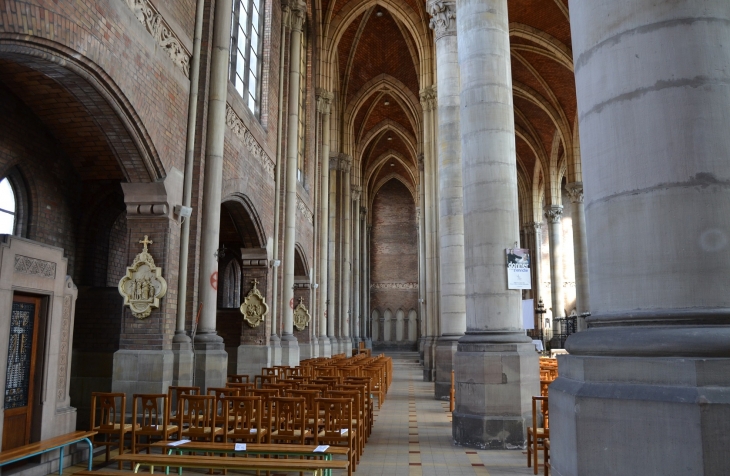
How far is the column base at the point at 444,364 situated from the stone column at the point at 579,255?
10.6 meters

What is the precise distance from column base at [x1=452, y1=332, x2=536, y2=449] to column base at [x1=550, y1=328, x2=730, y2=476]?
Answer: 5.72 meters

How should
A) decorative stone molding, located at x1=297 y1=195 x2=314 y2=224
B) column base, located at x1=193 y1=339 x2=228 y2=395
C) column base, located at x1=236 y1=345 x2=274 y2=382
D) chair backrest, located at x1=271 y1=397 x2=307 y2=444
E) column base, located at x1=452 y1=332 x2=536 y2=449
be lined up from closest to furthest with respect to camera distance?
chair backrest, located at x1=271 y1=397 x2=307 y2=444, column base, located at x1=452 y1=332 x2=536 y2=449, column base, located at x1=193 y1=339 x2=228 y2=395, column base, located at x1=236 y1=345 x2=274 y2=382, decorative stone molding, located at x1=297 y1=195 x2=314 y2=224

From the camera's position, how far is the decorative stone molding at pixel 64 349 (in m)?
6.86

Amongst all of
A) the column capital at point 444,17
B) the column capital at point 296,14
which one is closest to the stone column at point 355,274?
the column capital at point 296,14

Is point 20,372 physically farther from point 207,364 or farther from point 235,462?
point 207,364

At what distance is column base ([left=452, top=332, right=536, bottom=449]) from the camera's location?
8.12 meters

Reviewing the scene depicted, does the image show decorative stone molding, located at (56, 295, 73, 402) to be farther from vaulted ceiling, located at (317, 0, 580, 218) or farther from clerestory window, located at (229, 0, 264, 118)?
vaulted ceiling, located at (317, 0, 580, 218)

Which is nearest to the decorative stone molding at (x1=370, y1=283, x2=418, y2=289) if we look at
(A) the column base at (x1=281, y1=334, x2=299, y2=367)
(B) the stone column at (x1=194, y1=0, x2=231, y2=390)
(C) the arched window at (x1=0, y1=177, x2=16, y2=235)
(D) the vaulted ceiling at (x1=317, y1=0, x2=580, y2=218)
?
(D) the vaulted ceiling at (x1=317, y1=0, x2=580, y2=218)

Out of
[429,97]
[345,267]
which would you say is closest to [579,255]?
[429,97]

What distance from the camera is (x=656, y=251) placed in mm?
2516

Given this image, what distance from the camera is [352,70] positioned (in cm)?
3262

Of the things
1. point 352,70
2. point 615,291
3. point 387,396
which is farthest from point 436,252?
point 615,291

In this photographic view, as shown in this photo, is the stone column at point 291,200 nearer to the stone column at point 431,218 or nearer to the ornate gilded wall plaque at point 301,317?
the ornate gilded wall plaque at point 301,317

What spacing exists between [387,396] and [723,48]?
14.0m
